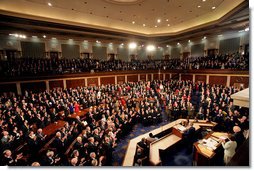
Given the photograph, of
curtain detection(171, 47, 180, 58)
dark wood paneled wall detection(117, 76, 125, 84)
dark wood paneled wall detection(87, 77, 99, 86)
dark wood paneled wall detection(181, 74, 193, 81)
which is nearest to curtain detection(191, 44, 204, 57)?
curtain detection(171, 47, 180, 58)

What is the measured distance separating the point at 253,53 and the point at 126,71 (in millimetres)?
13293

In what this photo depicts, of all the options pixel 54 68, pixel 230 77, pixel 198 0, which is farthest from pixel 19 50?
pixel 230 77

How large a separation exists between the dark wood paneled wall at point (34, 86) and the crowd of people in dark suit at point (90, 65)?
2.53 ft

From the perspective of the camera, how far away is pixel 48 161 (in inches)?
128

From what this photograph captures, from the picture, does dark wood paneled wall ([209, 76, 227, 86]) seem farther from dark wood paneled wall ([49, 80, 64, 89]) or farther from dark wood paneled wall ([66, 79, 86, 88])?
dark wood paneled wall ([49, 80, 64, 89])

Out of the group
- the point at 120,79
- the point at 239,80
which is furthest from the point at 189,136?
the point at 120,79

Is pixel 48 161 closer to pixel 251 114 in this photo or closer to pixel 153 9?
pixel 251 114

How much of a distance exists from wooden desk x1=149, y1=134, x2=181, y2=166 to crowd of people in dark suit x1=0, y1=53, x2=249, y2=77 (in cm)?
682

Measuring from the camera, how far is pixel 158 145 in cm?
468

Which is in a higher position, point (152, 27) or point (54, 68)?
point (152, 27)

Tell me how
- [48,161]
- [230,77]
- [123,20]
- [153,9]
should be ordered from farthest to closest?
1. [123,20]
2. [230,77]
3. [153,9]
4. [48,161]

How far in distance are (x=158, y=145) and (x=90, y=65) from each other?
10684mm

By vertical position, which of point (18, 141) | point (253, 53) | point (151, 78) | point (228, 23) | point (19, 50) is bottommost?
point (18, 141)

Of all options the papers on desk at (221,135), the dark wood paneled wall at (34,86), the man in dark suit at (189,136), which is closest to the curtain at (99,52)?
the dark wood paneled wall at (34,86)
